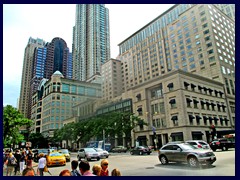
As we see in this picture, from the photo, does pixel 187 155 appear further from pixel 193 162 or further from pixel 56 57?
pixel 56 57

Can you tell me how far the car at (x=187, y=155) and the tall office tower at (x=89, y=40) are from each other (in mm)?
6566

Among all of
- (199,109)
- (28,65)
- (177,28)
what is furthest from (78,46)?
(177,28)

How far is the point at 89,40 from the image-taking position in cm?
1373

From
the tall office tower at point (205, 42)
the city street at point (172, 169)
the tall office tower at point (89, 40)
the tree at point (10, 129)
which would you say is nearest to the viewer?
the city street at point (172, 169)

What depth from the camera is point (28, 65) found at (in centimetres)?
958

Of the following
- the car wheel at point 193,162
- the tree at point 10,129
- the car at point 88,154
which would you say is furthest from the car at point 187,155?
the tree at point 10,129

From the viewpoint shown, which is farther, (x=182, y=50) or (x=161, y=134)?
(x=182, y=50)

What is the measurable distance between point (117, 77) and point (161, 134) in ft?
150

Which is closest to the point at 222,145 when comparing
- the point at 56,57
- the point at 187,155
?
the point at 187,155

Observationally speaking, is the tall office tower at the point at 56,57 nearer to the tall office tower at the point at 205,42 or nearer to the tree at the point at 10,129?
the tree at the point at 10,129

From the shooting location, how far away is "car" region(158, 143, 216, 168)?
358 inches

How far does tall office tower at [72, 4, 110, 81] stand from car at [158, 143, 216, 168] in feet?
21.5

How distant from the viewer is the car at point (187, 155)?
9.09 meters

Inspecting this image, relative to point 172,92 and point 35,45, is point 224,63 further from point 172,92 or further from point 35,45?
point 35,45
